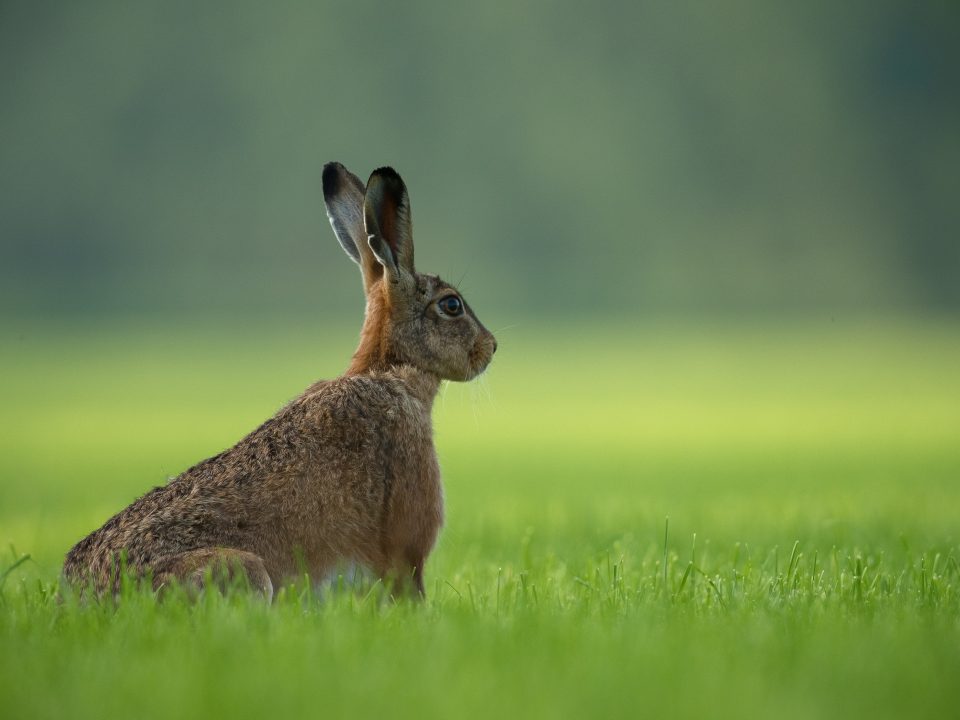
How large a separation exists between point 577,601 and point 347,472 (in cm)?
130

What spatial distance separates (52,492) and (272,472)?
9.90 metres

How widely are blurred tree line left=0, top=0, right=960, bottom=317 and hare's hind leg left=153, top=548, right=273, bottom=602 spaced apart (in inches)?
2421

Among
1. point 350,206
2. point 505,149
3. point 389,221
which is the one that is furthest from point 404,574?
point 505,149

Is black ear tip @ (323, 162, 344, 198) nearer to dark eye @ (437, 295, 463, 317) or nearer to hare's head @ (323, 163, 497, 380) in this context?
hare's head @ (323, 163, 497, 380)

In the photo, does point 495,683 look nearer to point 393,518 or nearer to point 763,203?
point 393,518

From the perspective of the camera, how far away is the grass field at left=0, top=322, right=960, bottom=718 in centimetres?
418

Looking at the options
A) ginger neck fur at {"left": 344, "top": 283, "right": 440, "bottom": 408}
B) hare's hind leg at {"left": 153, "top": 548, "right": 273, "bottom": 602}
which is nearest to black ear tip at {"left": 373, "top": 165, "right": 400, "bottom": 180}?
ginger neck fur at {"left": 344, "top": 283, "right": 440, "bottom": 408}

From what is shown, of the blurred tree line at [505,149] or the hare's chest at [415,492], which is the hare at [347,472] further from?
the blurred tree line at [505,149]

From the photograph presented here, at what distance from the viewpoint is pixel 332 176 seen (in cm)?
762

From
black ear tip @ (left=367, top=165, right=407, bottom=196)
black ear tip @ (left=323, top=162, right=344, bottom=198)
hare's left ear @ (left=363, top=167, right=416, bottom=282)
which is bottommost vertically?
hare's left ear @ (left=363, top=167, right=416, bottom=282)

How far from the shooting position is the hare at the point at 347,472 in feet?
19.1

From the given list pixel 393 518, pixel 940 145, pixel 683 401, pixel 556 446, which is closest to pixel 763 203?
pixel 940 145

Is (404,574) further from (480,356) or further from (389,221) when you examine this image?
(389,221)

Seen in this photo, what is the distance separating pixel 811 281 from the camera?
74.1 metres
